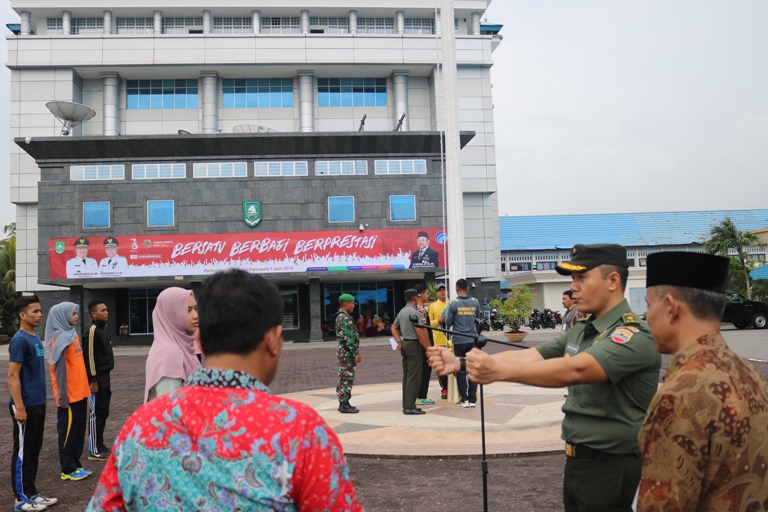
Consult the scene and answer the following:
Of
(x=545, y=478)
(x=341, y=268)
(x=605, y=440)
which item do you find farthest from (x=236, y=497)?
(x=341, y=268)

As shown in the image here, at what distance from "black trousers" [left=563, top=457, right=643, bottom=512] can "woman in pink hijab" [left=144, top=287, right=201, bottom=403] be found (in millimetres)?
2425

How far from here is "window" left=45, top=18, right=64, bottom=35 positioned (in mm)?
43938

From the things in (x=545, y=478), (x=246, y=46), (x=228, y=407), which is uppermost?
(x=246, y=46)

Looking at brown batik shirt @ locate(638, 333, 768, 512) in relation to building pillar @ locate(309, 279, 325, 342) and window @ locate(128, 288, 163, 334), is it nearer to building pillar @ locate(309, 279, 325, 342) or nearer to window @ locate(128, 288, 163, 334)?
building pillar @ locate(309, 279, 325, 342)

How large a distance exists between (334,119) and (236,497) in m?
43.5

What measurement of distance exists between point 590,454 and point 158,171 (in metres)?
33.9

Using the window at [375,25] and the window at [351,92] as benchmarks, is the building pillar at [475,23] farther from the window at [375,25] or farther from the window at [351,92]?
the window at [351,92]

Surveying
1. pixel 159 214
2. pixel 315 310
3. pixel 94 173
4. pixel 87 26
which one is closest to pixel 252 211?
A: pixel 159 214

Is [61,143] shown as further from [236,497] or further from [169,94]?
[236,497]

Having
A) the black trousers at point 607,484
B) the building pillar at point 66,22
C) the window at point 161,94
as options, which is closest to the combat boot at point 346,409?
the black trousers at point 607,484

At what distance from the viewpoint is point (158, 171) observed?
34094 mm

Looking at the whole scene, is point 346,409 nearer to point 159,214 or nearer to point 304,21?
point 159,214

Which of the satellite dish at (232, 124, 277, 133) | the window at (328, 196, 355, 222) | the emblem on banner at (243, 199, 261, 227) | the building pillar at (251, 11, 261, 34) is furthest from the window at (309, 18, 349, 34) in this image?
the emblem on banner at (243, 199, 261, 227)

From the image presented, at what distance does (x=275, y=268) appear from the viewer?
3262cm
